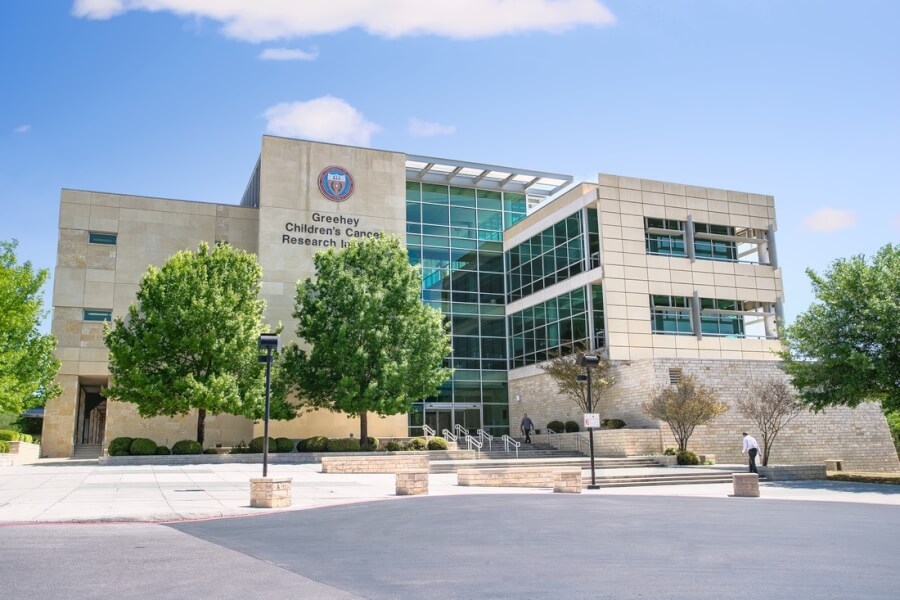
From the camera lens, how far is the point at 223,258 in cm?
3391

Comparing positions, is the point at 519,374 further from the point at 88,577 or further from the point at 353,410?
the point at 88,577

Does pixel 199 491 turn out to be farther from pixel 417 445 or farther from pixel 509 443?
pixel 509 443

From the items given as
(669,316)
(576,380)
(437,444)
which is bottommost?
(437,444)

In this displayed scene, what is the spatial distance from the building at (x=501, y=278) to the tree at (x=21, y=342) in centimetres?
442

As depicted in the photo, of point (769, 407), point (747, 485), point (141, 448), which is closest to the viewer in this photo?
point (747, 485)

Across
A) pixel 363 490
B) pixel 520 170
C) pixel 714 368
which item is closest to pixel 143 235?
pixel 520 170

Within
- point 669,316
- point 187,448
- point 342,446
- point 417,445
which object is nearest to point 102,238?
point 187,448

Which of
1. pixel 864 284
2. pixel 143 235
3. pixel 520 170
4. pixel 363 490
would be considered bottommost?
pixel 363 490

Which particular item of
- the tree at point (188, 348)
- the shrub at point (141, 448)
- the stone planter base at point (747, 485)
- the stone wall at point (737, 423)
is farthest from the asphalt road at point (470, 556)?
the shrub at point (141, 448)

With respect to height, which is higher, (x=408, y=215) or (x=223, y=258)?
(x=408, y=215)

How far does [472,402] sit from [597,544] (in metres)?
33.3

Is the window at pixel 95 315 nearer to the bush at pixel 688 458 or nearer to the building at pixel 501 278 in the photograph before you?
the building at pixel 501 278

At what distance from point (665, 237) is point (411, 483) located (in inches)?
976

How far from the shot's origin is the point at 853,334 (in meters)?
25.2
